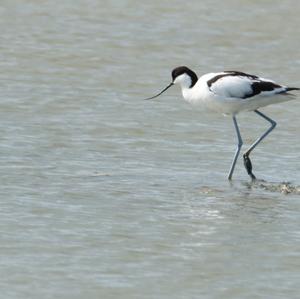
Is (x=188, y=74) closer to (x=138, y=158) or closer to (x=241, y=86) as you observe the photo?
(x=241, y=86)

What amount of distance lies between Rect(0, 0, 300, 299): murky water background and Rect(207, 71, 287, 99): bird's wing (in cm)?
61

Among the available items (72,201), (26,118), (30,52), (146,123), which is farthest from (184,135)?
(30,52)

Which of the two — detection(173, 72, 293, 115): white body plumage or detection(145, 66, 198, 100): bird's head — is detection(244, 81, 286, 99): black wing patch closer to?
detection(173, 72, 293, 115): white body plumage

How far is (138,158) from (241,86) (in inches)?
39.9

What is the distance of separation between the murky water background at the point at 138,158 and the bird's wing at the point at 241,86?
608mm

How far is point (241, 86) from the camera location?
31.8 ft

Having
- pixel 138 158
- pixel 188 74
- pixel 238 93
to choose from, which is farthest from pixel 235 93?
pixel 138 158

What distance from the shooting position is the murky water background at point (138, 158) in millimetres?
6812

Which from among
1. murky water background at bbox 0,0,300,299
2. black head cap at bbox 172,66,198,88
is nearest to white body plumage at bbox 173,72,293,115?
black head cap at bbox 172,66,198,88

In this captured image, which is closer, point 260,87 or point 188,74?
point 260,87

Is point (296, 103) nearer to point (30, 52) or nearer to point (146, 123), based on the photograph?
point (146, 123)

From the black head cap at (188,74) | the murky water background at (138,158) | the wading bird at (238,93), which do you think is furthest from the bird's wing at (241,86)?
the murky water background at (138,158)

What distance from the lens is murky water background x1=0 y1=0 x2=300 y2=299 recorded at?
681 cm

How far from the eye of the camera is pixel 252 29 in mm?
15812
